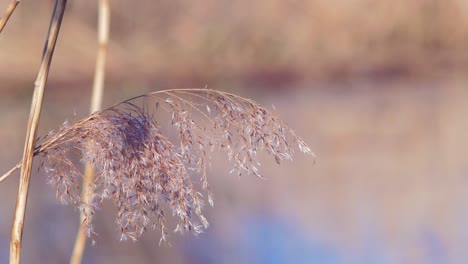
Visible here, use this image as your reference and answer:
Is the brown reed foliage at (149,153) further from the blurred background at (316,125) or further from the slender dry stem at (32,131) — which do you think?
the blurred background at (316,125)

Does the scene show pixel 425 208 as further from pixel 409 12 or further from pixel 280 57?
pixel 409 12

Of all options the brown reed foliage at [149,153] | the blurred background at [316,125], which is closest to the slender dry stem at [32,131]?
the brown reed foliage at [149,153]

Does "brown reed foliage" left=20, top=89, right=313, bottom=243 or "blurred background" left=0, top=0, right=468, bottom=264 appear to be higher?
"blurred background" left=0, top=0, right=468, bottom=264

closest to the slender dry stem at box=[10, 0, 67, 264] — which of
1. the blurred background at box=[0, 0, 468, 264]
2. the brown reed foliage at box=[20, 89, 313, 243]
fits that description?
the brown reed foliage at box=[20, 89, 313, 243]

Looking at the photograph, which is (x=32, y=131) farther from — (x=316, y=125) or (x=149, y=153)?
(x=316, y=125)

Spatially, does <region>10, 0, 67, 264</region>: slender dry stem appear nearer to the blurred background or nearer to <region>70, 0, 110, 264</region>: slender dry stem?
<region>70, 0, 110, 264</region>: slender dry stem

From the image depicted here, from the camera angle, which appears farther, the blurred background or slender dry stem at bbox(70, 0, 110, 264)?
the blurred background
